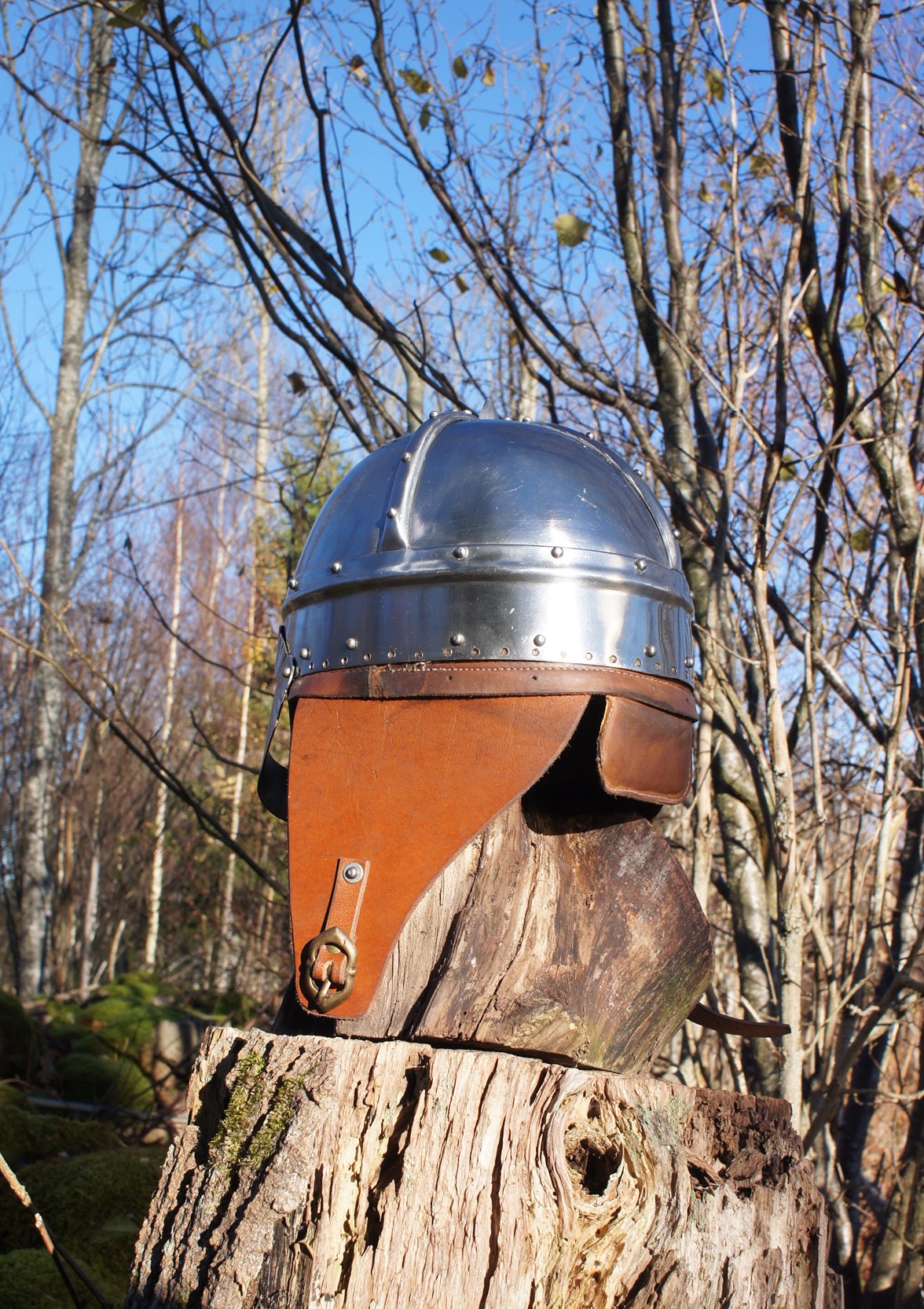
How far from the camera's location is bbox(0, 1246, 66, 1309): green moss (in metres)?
2.30

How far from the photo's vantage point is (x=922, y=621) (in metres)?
3.38

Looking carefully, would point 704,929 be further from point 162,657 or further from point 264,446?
point 264,446

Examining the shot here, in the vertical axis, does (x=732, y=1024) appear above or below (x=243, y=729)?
below

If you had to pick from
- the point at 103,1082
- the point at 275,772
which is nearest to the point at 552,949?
the point at 275,772

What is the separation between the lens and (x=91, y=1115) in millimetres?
4969

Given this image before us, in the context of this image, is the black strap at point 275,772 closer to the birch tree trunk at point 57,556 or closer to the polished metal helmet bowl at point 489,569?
the polished metal helmet bowl at point 489,569

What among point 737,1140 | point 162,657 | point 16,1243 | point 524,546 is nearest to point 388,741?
point 524,546

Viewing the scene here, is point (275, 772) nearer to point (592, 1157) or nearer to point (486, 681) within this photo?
point (486, 681)

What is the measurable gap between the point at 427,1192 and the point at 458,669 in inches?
30.8

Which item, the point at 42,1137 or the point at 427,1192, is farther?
the point at 42,1137

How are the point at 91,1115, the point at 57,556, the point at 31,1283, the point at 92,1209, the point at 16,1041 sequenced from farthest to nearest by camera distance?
the point at 57,556
the point at 16,1041
the point at 91,1115
the point at 92,1209
the point at 31,1283

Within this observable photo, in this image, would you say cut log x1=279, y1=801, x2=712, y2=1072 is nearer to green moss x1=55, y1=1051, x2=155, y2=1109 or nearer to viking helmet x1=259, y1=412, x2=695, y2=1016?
viking helmet x1=259, y1=412, x2=695, y2=1016

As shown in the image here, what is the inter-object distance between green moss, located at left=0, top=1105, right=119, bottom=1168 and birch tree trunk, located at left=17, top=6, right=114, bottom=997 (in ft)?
17.3

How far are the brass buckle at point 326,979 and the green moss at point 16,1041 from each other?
13.6 feet
